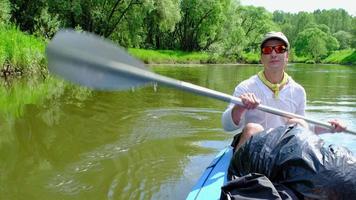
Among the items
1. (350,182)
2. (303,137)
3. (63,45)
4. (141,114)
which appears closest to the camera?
(350,182)

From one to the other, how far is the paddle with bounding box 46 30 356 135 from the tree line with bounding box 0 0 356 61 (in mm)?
12922

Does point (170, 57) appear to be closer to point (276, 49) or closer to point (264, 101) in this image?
point (264, 101)

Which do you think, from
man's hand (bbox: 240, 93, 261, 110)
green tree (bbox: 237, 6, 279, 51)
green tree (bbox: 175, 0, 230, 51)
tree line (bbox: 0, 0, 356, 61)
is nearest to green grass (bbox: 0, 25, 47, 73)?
tree line (bbox: 0, 0, 356, 61)

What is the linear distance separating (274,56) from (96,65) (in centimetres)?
151

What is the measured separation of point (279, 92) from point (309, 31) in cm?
7438

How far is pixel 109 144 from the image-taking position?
5.61m

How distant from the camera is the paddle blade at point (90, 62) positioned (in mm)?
2619

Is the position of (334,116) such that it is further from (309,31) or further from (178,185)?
(309,31)

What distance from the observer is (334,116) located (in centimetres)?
832

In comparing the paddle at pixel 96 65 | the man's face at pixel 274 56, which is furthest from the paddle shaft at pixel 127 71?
the man's face at pixel 274 56

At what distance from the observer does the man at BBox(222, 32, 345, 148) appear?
3429 millimetres

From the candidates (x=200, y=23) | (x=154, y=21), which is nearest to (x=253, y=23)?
(x=200, y=23)

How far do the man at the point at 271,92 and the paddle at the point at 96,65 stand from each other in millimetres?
614

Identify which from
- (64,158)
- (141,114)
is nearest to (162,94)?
(141,114)
